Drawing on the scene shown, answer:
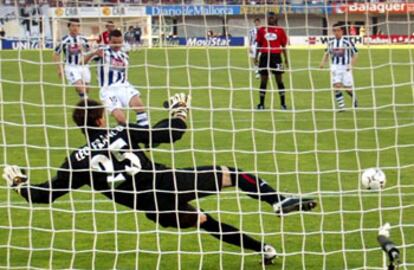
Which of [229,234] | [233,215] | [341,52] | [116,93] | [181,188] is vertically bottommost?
[233,215]

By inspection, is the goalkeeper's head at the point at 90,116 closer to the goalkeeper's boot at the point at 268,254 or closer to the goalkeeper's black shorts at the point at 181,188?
the goalkeeper's black shorts at the point at 181,188

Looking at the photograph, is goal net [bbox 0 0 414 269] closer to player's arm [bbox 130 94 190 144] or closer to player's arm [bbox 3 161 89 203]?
player's arm [bbox 130 94 190 144]

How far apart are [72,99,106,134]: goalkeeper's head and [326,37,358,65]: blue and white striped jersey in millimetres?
11148

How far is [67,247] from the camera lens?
7605 mm

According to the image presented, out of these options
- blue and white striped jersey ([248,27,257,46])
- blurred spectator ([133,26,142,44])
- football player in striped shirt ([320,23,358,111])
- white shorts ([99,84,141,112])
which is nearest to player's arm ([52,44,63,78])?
white shorts ([99,84,141,112])

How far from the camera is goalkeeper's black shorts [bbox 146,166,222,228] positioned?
655cm

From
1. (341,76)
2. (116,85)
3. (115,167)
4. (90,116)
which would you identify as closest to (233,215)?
(115,167)

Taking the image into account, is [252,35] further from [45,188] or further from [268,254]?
[45,188]

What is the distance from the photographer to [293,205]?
633cm

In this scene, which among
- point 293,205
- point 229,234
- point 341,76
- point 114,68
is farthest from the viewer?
point 341,76

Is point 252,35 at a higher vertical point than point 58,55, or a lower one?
higher

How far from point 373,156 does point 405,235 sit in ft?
15.2

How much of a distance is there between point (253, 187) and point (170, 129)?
2.77 feet

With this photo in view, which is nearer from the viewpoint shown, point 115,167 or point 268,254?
point 115,167
